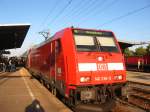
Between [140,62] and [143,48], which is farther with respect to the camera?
[143,48]

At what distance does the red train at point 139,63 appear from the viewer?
120 ft

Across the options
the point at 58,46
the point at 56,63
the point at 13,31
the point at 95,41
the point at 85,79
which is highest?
the point at 13,31

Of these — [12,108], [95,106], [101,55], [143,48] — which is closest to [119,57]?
[101,55]

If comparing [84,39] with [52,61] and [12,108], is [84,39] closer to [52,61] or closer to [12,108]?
[52,61]

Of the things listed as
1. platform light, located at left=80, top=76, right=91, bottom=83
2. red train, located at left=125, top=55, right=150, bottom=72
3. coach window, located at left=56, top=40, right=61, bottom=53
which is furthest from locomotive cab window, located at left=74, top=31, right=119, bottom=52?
red train, located at left=125, top=55, right=150, bottom=72

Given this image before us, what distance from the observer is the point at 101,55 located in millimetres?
9656

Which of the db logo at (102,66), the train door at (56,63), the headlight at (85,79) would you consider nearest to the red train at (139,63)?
the train door at (56,63)

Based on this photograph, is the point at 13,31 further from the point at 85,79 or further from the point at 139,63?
the point at 139,63

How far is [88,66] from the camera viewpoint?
30.2ft

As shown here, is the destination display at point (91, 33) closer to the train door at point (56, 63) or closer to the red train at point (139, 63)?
the train door at point (56, 63)

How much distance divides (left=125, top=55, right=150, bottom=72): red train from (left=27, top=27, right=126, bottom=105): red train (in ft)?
89.8

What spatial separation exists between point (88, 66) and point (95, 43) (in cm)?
124

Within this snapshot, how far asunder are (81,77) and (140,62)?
3067 centimetres

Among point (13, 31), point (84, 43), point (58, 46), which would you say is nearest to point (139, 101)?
point (84, 43)
